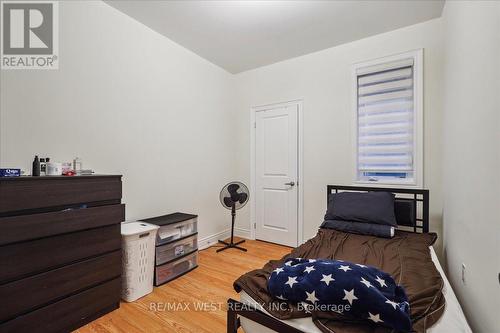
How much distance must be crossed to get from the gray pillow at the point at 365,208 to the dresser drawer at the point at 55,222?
213cm

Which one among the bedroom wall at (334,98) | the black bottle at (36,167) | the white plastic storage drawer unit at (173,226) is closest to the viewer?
the black bottle at (36,167)

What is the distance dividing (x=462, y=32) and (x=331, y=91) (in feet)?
5.03

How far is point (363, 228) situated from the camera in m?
2.29

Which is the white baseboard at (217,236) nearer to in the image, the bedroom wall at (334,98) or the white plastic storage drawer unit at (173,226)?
the white plastic storage drawer unit at (173,226)

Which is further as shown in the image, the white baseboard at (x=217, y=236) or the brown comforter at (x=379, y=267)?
the white baseboard at (x=217, y=236)

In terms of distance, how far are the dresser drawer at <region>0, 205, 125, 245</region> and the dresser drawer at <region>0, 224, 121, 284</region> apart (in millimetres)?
46

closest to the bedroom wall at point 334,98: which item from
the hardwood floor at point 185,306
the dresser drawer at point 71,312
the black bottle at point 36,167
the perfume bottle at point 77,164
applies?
the hardwood floor at point 185,306

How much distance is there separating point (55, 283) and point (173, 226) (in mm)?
1092

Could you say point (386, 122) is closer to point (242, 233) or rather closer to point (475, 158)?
point (475, 158)

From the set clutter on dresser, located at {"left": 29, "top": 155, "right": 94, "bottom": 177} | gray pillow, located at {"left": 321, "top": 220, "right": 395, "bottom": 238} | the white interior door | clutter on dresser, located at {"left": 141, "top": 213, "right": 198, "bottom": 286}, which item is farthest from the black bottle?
the white interior door

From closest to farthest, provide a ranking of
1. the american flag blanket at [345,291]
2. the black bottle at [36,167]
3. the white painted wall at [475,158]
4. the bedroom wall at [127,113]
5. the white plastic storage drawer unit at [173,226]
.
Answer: the american flag blanket at [345,291] → the white painted wall at [475,158] → the black bottle at [36,167] → the bedroom wall at [127,113] → the white plastic storage drawer unit at [173,226]

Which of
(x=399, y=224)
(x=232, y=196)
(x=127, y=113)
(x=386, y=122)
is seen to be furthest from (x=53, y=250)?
(x=386, y=122)

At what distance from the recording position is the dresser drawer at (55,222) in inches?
55.6

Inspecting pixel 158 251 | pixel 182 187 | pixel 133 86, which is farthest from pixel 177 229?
pixel 133 86
